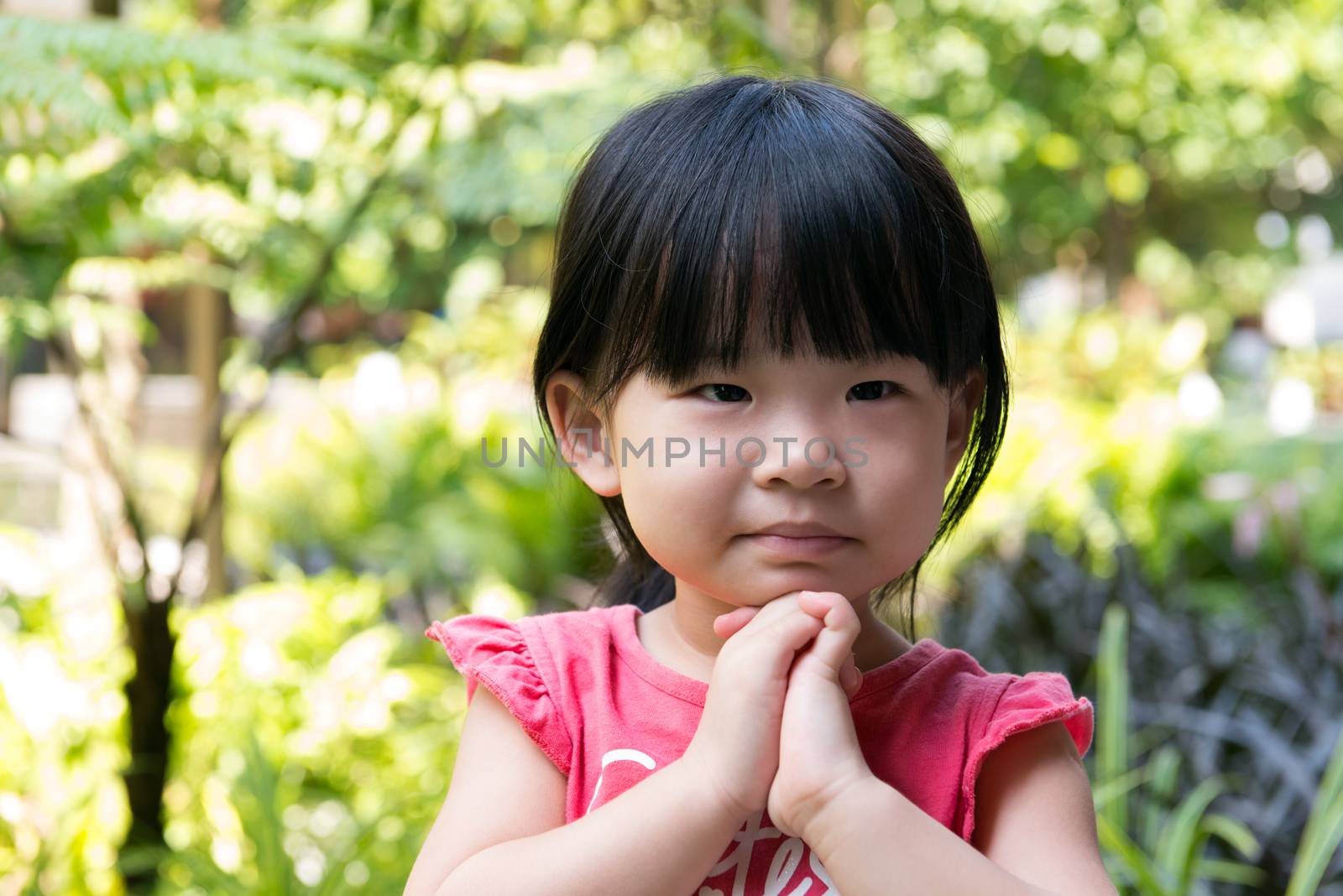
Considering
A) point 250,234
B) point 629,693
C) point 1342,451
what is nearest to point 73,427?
point 250,234

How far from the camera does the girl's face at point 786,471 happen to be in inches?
37.4

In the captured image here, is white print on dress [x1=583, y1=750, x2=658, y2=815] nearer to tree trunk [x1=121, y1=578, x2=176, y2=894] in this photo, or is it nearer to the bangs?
the bangs

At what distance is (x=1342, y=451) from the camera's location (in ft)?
22.2

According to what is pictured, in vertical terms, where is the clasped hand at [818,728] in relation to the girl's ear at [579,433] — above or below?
below

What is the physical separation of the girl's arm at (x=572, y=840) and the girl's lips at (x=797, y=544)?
176 mm

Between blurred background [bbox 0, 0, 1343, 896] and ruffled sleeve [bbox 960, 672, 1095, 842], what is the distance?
2.10 feet

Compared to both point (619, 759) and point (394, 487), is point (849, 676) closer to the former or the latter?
point (619, 759)

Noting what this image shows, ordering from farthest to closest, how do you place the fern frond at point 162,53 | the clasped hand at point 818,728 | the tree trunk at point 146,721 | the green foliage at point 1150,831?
the tree trunk at point 146,721
the fern frond at point 162,53
the green foliage at point 1150,831
the clasped hand at point 818,728

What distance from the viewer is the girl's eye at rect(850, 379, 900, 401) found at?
0.98 metres

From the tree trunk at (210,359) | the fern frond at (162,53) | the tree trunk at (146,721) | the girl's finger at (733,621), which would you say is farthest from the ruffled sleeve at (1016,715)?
the tree trunk at (210,359)

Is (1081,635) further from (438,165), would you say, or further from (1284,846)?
(438,165)

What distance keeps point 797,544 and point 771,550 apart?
21 mm

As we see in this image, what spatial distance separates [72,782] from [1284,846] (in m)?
2.78

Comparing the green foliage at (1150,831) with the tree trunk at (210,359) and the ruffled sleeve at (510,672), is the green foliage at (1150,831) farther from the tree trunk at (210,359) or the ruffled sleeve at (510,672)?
A: the tree trunk at (210,359)
